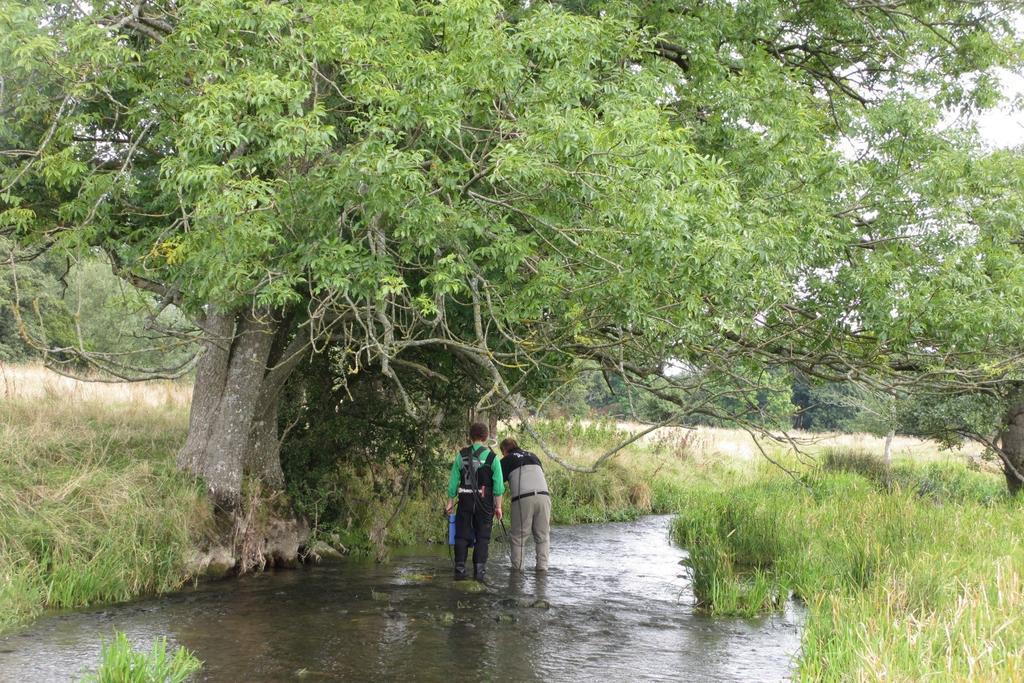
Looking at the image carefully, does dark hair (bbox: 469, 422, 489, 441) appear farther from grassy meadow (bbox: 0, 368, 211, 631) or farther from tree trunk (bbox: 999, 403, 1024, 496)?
tree trunk (bbox: 999, 403, 1024, 496)

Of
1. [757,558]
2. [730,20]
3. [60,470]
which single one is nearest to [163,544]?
[60,470]

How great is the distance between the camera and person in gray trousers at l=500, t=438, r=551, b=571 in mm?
13953

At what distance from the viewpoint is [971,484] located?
2698 centimetres

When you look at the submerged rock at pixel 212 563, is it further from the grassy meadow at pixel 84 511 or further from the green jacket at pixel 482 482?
the green jacket at pixel 482 482

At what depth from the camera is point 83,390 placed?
16797 mm

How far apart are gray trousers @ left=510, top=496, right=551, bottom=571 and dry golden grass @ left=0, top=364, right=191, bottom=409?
265 inches

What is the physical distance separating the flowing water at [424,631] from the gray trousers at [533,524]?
1.40ft

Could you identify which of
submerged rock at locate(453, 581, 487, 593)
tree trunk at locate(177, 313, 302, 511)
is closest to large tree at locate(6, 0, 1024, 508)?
tree trunk at locate(177, 313, 302, 511)

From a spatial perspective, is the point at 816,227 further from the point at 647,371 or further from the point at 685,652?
the point at 685,652

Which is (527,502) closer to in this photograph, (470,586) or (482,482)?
(482,482)

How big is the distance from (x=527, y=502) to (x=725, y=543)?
288 centimetres

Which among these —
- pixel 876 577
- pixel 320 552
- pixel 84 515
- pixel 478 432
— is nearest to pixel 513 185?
pixel 478 432

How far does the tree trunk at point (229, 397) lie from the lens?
12906mm

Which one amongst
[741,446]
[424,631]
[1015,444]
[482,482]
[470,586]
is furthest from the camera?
[741,446]
